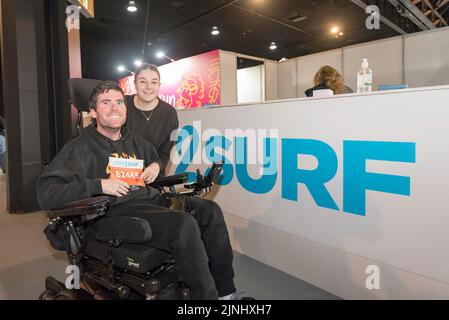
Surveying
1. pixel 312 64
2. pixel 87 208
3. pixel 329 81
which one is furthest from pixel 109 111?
pixel 312 64

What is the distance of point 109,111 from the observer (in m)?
1.52

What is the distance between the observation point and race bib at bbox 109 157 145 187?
1520 mm

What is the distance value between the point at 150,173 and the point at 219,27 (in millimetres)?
6845

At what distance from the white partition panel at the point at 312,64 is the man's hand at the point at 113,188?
4628 mm

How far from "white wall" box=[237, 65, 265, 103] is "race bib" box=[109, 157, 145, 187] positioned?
467 cm

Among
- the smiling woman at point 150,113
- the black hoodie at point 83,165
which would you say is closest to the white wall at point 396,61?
the smiling woman at point 150,113

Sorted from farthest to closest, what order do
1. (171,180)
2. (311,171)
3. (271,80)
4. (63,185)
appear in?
(271,80)
(311,171)
(171,180)
(63,185)

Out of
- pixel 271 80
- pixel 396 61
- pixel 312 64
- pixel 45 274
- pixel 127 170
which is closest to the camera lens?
pixel 127 170

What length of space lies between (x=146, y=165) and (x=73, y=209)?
22.1 inches

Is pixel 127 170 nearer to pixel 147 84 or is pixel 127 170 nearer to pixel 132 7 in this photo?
pixel 147 84

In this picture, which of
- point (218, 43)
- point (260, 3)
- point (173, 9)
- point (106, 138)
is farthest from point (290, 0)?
point (106, 138)

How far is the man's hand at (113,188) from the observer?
133cm

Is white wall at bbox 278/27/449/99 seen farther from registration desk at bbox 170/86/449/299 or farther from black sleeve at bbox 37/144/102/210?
black sleeve at bbox 37/144/102/210

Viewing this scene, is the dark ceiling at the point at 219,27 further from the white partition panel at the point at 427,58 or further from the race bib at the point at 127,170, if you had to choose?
the race bib at the point at 127,170
